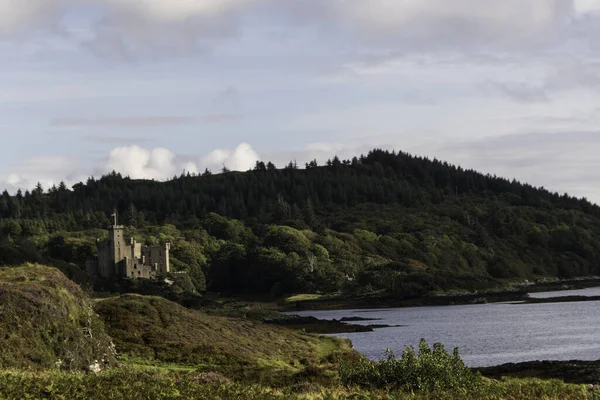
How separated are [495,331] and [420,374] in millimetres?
85020

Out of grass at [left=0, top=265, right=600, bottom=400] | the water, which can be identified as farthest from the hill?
the water

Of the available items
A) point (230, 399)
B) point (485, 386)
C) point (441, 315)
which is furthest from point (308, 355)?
point (441, 315)

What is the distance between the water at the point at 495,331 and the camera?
295 ft

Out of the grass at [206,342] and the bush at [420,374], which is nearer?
the bush at [420,374]

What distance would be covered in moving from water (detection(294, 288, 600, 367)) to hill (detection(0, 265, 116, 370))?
124ft

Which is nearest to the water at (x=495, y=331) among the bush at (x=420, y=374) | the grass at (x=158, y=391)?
the bush at (x=420, y=374)

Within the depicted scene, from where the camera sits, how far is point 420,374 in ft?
123

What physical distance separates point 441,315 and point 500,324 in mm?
28054

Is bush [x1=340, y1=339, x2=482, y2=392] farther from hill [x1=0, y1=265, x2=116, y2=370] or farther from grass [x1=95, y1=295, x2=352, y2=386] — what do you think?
hill [x1=0, y1=265, x2=116, y2=370]

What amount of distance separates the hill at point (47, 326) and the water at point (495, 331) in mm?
37749

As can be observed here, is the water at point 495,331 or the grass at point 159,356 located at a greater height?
the grass at point 159,356

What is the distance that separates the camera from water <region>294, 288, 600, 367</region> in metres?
89.9

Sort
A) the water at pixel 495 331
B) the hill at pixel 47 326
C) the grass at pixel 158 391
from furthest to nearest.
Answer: the water at pixel 495 331 → the hill at pixel 47 326 → the grass at pixel 158 391

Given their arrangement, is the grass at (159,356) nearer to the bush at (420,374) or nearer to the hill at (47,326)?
the hill at (47,326)
